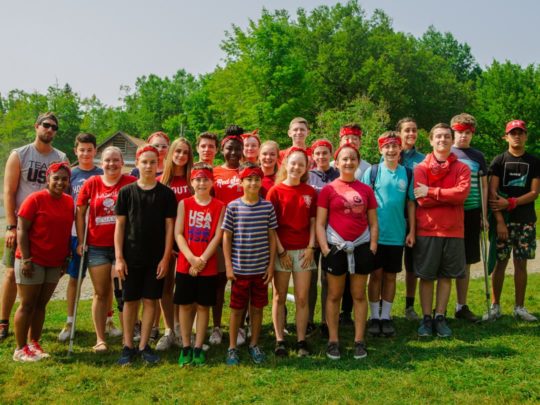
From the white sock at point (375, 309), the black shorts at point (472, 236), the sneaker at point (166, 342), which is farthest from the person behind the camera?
the black shorts at point (472, 236)

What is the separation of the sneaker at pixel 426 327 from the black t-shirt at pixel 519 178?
1944mm

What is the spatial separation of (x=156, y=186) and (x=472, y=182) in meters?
4.07

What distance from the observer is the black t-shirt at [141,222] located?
4797 mm

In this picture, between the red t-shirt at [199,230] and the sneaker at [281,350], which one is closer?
the red t-shirt at [199,230]

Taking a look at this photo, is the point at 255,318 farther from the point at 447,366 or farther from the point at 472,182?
the point at 472,182

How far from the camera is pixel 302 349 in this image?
199 inches

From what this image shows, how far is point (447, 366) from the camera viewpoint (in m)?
4.66

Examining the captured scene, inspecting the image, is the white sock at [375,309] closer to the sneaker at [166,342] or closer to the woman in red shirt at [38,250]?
the sneaker at [166,342]

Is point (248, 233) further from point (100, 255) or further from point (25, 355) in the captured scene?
point (25, 355)

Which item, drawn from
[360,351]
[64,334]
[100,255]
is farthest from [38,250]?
[360,351]

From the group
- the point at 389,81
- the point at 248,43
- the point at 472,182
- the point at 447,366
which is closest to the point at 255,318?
the point at 447,366

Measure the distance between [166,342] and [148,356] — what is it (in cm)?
51

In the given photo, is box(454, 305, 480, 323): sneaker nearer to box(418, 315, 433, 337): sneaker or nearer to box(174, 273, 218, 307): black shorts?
box(418, 315, 433, 337): sneaker

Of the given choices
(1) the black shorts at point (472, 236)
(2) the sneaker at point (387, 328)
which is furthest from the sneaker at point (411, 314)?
(1) the black shorts at point (472, 236)
